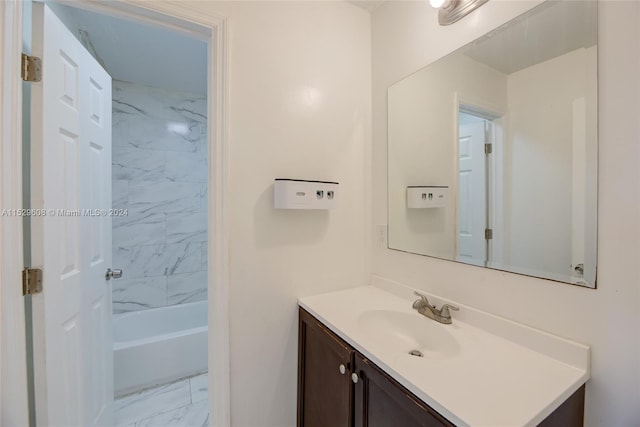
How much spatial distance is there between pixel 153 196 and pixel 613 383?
3.16 metres

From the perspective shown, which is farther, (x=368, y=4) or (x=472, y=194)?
(x=368, y=4)

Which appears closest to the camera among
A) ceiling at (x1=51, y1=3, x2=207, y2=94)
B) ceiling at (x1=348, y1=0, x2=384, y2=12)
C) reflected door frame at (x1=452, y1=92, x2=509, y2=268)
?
reflected door frame at (x1=452, y1=92, x2=509, y2=268)

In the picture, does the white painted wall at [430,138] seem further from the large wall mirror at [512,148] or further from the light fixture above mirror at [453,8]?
the light fixture above mirror at [453,8]

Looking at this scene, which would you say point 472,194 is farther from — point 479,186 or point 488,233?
point 488,233

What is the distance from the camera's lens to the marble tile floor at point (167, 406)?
1.64 m

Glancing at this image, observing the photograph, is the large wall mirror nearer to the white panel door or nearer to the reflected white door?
the reflected white door

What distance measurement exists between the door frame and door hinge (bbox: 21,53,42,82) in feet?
0.22

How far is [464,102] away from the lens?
3.67ft

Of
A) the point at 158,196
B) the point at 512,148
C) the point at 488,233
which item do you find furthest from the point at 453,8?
the point at 158,196

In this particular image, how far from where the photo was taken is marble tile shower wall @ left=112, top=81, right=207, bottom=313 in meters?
2.44

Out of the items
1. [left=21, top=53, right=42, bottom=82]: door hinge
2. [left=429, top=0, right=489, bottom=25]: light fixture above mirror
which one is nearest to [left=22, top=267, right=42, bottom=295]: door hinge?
[left=21, top=53, right=42, bottom=82]: door hinge

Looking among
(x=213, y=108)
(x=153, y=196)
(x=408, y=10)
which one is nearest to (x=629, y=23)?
(x=408, y=10)

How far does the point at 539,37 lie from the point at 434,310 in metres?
1.07

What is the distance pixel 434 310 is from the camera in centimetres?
110
